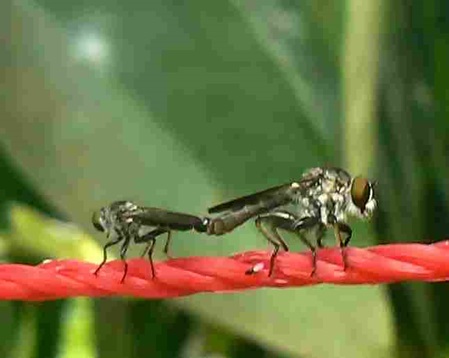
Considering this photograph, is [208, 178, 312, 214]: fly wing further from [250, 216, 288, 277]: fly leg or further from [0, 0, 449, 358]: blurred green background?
[0, 0, 449, 358]: blurred green background

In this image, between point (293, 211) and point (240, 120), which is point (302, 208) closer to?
point (293, 211)

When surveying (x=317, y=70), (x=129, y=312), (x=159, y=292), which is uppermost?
(x=317, y=70)

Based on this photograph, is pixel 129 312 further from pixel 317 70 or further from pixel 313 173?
pixel 313 173

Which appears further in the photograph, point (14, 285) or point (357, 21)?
point (357, 21)

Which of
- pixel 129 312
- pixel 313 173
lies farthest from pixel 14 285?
pixel 129 312

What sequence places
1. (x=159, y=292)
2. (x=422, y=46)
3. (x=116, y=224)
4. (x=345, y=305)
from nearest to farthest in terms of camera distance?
(x=159, y=292) < (x=116, y=224) < (x=345, y=305) < (x=422, y=46)

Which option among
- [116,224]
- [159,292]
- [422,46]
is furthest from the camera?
[422,46]
